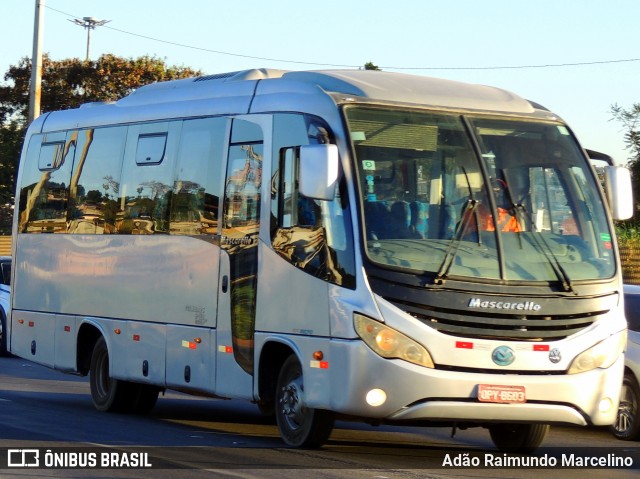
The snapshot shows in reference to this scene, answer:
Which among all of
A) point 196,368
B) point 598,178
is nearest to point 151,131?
point 196,368

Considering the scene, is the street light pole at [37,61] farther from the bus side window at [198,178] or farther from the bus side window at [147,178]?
the bus side window at [198,178]

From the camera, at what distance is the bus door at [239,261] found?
40.9ft

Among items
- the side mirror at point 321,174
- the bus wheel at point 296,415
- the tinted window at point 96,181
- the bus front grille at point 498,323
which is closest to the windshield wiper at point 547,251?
the bus front grille at point 498,323

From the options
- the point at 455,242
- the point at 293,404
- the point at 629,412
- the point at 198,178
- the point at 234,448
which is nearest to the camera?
the point at 455,242

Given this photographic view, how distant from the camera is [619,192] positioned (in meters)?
12.2

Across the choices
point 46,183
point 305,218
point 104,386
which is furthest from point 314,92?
point 46,183

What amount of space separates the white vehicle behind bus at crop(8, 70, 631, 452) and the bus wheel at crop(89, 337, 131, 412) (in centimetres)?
143

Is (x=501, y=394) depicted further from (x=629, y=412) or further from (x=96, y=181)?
(x=96, y=181)

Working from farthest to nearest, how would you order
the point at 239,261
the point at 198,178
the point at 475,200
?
the point at 198,178
the point at 239,261
the point at 475,200

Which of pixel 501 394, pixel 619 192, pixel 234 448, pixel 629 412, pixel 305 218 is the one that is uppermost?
pixel 619 192

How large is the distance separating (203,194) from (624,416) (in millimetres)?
4678

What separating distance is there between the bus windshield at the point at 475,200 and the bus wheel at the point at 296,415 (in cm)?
143

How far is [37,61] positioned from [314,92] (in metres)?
20.5

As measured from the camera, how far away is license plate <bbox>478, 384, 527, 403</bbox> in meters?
11.0
